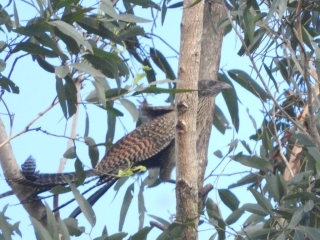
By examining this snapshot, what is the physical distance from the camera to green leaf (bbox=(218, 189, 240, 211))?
10.9 ft

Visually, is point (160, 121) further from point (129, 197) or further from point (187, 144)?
point (187, 144)

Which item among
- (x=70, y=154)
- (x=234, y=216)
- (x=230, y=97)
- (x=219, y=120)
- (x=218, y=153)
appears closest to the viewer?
(x=70, y=154)

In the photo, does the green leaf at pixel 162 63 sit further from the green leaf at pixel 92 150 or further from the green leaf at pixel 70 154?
the green leaf at pixel 70 154

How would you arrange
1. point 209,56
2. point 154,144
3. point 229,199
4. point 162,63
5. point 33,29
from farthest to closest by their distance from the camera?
1. point 154,144
2. point 162,63
3. point 209,56
4. point 229,199
5. point 33,29

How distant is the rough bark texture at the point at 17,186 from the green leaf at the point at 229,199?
0.82 m

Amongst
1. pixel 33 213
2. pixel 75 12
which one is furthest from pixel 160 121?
pixel 75 12

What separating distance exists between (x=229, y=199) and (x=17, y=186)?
0.96m

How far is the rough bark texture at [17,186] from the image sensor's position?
111 inches

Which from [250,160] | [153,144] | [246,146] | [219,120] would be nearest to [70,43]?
[250,160]

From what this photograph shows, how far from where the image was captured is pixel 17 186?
2910 millimetres

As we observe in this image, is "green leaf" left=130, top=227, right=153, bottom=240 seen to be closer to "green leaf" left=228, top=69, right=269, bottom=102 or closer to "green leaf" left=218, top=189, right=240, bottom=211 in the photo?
"green leaf" left=218, top=189, right=240, bottom=211

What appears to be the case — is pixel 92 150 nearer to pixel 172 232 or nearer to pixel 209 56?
pixel 172 232

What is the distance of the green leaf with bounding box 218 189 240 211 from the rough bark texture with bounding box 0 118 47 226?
82 centimetres

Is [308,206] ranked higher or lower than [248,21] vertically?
lower
